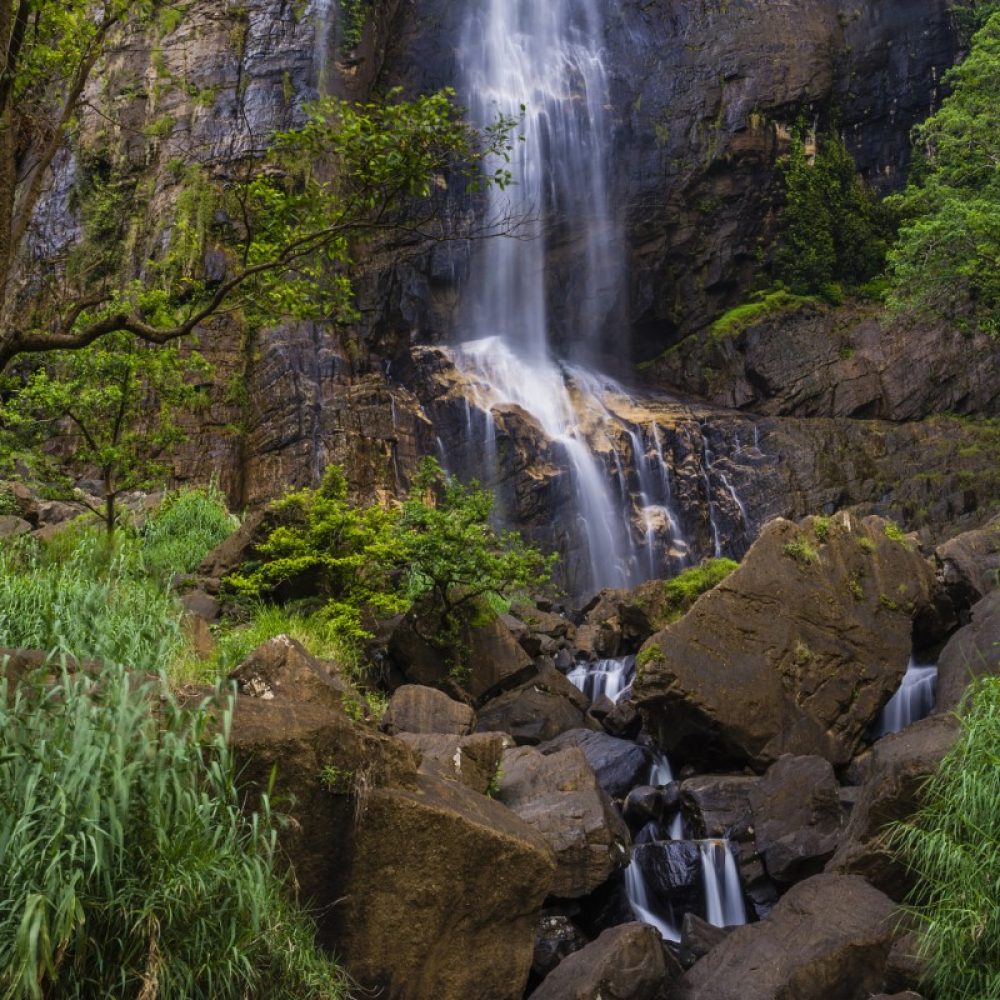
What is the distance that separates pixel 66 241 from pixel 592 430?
14.8 m

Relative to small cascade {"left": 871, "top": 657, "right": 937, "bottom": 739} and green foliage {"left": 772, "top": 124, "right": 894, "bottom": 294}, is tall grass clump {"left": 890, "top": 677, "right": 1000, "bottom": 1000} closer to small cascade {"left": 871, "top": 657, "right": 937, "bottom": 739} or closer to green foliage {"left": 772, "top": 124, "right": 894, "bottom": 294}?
small cascade {"left": 871, "top": 657, "right": 937, "bottom": 739}

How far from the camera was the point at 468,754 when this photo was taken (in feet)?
25.8

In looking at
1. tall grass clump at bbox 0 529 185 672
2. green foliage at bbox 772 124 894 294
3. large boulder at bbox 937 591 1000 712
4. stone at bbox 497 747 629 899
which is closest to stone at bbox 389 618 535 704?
stone at bbox 497 747 629 899

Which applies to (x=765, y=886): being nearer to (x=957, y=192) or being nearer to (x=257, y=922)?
(x=257, y=922)

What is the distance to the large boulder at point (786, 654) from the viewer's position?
34.2ft

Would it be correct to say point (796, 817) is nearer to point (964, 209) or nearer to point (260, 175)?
point (260, 175)

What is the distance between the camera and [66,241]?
24781mm

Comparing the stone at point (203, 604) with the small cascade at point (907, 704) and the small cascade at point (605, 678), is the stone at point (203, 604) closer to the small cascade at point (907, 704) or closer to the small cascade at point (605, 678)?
the small cascade at point (605, 678)

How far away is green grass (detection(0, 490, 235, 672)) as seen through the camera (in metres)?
6.20

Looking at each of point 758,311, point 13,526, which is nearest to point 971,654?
point 13,526

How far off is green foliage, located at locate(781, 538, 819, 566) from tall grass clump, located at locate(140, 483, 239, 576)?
7.29 m

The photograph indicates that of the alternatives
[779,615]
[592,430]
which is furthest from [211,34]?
[779,615]

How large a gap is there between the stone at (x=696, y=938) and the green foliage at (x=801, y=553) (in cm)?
515

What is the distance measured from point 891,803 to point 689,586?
25.1 feet
